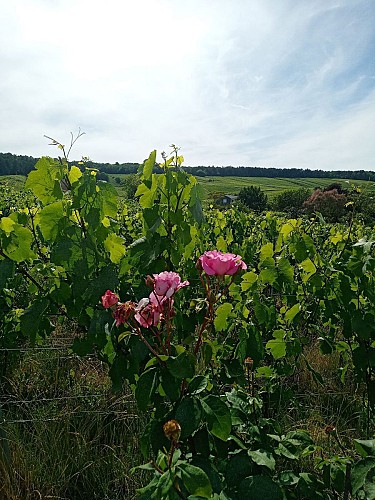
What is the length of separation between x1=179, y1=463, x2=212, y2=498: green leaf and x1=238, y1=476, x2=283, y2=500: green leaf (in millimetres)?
299

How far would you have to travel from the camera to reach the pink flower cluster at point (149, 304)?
1.00 meters

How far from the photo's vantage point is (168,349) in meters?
1.15

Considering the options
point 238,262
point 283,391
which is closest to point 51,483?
point 283,391

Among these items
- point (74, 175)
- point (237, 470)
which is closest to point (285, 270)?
point (237, 470)

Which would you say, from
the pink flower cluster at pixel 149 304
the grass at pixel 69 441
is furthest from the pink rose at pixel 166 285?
the grass at pixel 69 441

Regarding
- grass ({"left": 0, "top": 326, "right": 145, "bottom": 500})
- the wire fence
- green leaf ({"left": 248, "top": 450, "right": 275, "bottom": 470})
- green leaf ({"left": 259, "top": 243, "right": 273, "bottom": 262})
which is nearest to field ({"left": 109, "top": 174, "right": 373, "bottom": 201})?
the wire fence

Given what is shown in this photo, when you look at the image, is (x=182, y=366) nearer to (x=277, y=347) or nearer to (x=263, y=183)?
(x=277, y=347)

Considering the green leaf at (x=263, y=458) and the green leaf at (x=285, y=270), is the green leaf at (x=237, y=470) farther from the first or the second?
the green leaf at (x=285, y=270)

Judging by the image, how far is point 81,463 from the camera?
2.19 meters

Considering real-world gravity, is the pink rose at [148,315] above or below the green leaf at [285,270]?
above

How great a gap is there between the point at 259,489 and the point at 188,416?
0.33 meters

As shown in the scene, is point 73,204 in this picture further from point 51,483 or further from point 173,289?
point 51,483

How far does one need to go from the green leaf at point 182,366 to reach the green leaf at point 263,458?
42 cm

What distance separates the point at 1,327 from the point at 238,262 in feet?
8.36
